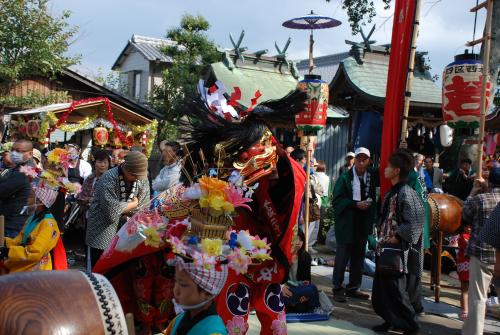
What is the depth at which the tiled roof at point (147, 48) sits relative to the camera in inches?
1143

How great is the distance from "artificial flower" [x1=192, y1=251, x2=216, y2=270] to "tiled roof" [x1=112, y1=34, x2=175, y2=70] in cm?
2691

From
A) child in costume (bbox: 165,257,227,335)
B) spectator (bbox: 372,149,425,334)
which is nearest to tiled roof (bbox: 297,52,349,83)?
spectator (bbox: 372,149,425,334)

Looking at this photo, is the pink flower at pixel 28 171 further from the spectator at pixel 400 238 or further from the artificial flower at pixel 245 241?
the spectator at pixel 400 238

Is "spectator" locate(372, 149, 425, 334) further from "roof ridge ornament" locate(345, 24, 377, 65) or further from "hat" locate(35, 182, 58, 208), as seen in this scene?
"roof ridge ornament" locate(345, 24, 377, 65)

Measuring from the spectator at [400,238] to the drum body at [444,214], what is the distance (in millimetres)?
930

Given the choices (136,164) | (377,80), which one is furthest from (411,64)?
(377,80)

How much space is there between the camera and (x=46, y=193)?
421 centimetres

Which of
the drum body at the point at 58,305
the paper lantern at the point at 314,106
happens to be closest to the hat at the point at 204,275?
the drum body at the point at 58,305

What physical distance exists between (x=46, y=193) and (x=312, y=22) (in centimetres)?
476

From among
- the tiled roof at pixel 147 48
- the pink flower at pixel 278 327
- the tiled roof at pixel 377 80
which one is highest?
the tiled roof at pixel 147 48

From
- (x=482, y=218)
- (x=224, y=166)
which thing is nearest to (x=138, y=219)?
(x=224, y=166)

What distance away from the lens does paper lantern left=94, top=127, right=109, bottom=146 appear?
12156 millimetres

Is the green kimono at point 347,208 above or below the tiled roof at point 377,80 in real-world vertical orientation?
below

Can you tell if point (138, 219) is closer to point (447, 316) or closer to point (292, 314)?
point (292, 314)
